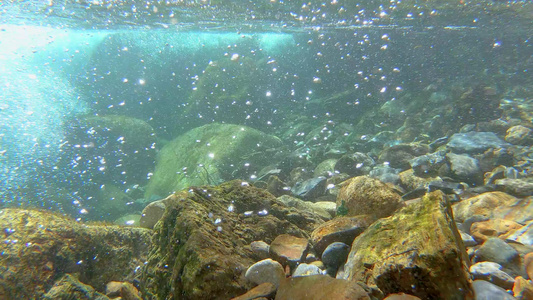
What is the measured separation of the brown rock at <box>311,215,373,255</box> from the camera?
104 inches

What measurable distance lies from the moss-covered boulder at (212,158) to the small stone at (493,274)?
791 cm

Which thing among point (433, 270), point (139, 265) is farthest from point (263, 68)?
point (433, 270)

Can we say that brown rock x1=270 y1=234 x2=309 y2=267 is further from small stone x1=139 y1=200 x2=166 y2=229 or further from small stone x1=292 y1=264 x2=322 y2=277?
small stone x1=139 y1=200 x2=166 y2=229

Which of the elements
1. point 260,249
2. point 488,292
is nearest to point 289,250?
point 260,249

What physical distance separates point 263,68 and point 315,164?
12640 millimetres

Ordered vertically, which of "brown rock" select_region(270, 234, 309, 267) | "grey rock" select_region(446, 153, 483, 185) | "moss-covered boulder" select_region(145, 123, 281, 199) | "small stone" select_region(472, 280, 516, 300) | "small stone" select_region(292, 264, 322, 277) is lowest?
"moss-covered boulder" select_region(145, 123, 281, 199)

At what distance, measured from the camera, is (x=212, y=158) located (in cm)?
1104

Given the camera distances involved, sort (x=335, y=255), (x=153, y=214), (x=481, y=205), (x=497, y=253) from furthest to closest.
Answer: (x=153, y=214), (x=481, y=205), (x=335, y=255), (x=497, y=253)

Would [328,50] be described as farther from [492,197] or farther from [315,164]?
[492,197]

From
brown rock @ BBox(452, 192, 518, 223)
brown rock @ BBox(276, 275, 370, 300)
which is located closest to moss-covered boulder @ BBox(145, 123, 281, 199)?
brown rock @ BBox(452, 192, 518, 223)

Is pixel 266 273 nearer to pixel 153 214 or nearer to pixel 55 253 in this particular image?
pixel 55 253

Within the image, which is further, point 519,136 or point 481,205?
point 519,136

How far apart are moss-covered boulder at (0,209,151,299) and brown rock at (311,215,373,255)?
304 centimetres

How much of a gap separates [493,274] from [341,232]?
3.91 feet
